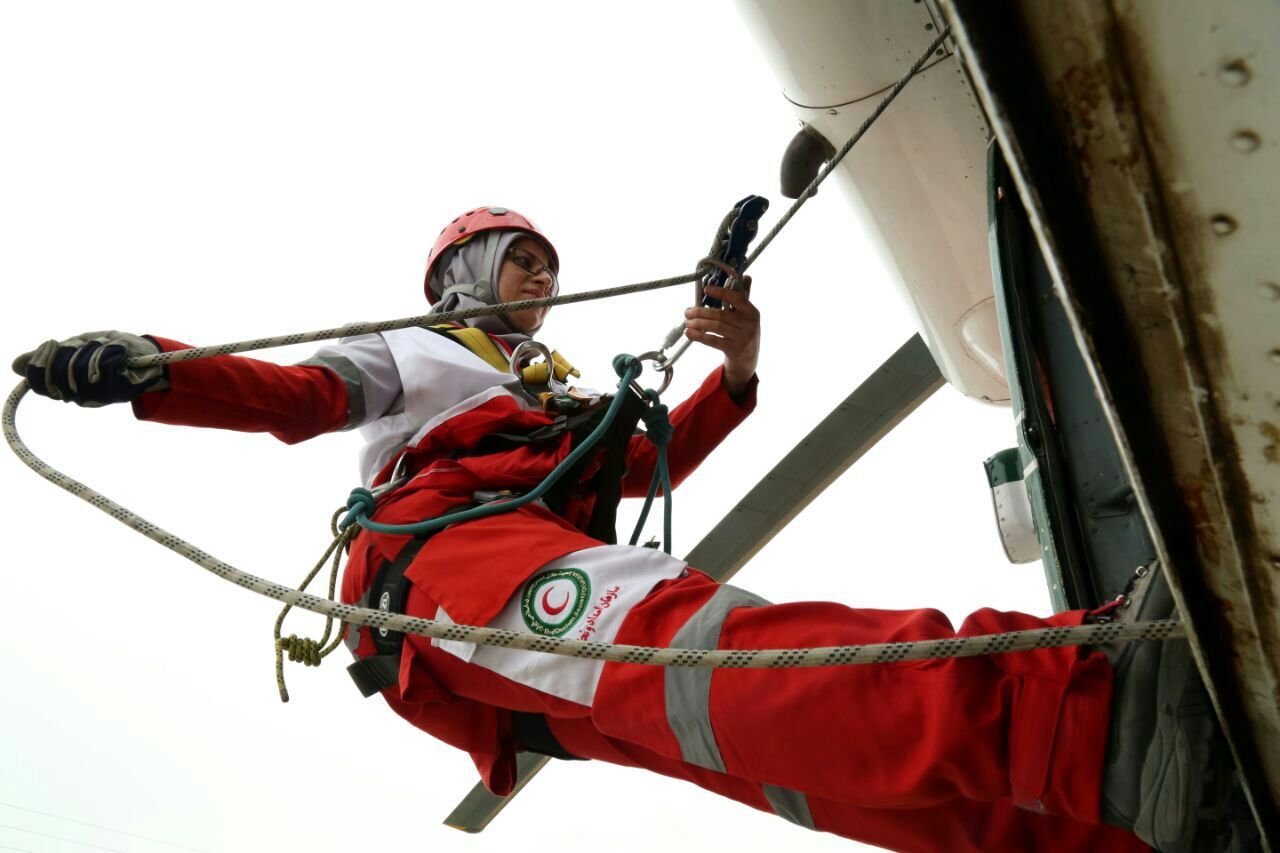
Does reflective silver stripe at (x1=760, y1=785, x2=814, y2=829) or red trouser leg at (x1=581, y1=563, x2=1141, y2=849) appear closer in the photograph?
red trouser leg at (x1=581, y1=563, x2=1141, y2=849)

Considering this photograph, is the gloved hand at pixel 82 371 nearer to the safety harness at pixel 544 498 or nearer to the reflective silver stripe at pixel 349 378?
the reflective silver stripe at pixel 349 378

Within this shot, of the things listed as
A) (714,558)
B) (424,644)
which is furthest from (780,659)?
(714,558)

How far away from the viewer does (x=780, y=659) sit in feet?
3.33

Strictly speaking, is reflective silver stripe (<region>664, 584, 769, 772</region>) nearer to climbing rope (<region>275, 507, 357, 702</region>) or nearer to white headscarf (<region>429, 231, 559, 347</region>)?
climbing rope (<region>275, 507, 357, 702</region>)

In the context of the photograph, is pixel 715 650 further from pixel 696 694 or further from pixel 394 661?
pixel 394 661

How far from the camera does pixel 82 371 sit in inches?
60.6

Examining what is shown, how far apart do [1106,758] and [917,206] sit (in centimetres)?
155

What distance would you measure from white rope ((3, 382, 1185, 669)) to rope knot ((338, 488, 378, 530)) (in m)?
0.34

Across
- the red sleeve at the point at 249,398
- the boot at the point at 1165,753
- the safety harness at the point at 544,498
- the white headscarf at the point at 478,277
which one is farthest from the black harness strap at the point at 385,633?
the boot at the point at 1165,753

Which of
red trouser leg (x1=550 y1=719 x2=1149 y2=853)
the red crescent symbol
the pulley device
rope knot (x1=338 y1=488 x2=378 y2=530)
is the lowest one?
red trouser leg (x1=550 y1=719 x2=1149 y2=853)

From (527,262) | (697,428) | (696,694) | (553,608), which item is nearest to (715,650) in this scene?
(696,694)

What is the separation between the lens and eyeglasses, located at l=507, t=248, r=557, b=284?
2.53 metres

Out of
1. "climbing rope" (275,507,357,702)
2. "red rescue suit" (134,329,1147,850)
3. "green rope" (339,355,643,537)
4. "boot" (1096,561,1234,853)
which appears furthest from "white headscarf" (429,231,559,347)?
"boot" (1096,561,1234,853)

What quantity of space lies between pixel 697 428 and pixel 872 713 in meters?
1.36
